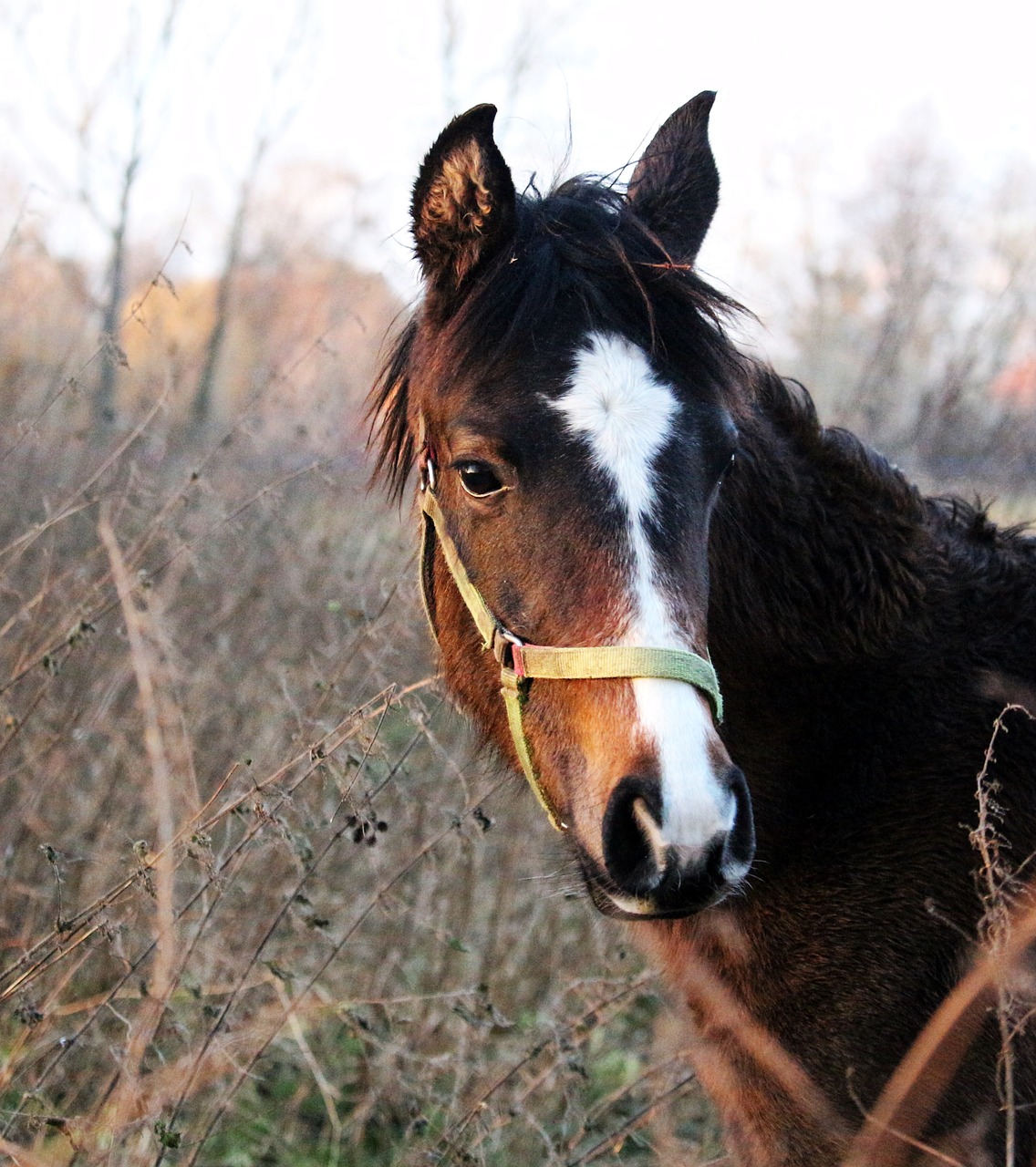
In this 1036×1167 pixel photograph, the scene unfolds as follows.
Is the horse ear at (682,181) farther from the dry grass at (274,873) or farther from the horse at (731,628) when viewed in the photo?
the dry grass at (274,873)

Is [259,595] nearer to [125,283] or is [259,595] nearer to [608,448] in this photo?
[608,448]

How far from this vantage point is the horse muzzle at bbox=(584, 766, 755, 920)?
5.74 ft

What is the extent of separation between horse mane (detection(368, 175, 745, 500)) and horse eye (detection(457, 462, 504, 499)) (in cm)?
24

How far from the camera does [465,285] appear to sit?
2.55 metres

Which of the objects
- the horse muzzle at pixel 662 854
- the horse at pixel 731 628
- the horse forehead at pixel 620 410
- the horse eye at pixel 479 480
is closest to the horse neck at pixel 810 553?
the horse at pixel 731 628

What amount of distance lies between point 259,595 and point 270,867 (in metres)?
1.45

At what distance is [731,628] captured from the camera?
255cm

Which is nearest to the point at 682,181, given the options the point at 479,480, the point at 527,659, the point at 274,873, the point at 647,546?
the point at 479,480


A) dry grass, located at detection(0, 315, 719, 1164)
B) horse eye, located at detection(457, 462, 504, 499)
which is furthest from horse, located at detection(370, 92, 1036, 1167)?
Result: dry grass, located at detection(0, 315, 719, 1164)

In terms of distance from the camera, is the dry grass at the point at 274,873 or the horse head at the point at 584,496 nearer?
the horse head at the point at 584,496

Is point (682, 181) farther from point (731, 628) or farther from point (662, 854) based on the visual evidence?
point (662, 854)

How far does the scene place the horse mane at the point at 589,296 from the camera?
2338 millimetres

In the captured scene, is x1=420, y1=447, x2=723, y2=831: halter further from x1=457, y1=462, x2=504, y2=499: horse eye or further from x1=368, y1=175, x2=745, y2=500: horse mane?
x1=368, y1=175, x2=745, y2=500: horse mane

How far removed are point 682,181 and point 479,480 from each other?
4.02 ft
